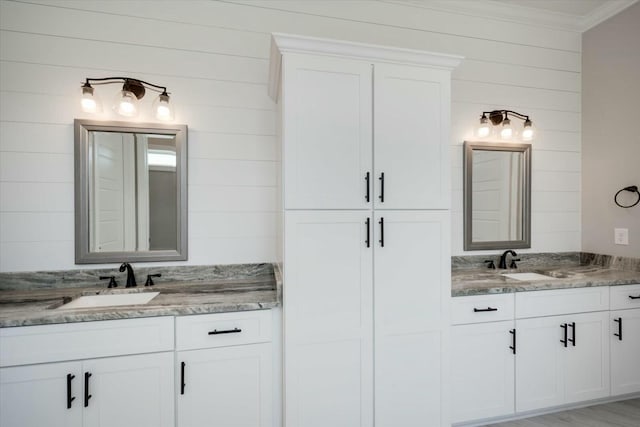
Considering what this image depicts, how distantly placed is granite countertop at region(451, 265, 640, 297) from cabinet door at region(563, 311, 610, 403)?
0.23 metres

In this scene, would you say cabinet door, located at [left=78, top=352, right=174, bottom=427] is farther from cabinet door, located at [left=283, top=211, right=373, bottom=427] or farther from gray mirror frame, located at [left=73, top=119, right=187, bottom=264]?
gray mirror frame, located at [left=73, top=119, right=187, bottom=264]

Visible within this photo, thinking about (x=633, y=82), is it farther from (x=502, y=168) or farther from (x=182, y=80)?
(x=182, y=80)

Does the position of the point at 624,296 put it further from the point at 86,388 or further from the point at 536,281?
the point at 86,388

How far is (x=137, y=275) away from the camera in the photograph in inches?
82.4

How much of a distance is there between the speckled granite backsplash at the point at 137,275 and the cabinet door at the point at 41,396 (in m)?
0.63

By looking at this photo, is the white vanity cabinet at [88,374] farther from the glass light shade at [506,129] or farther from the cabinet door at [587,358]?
the glass light shade at [506,129]

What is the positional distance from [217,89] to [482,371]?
2.53 meters

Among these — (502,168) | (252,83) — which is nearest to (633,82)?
(502,168)

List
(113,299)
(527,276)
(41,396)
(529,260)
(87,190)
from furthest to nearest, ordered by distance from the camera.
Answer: (529,260) → (527,276) → (87,190) → (113,299) → (41,396)

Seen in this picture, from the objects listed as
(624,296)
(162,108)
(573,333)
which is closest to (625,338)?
(624,296)

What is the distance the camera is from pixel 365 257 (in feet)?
5.73

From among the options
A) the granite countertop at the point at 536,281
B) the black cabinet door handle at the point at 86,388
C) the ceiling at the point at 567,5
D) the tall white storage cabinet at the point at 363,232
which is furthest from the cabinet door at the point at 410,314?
the ceiling at the point at 567,5

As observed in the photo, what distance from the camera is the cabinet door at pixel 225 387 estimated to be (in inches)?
64.2

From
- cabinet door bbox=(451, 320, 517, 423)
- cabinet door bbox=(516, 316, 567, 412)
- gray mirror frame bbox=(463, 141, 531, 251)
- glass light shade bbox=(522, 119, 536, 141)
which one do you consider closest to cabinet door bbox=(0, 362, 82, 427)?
cabinet door bbox=(451, 320, 517, 423)
